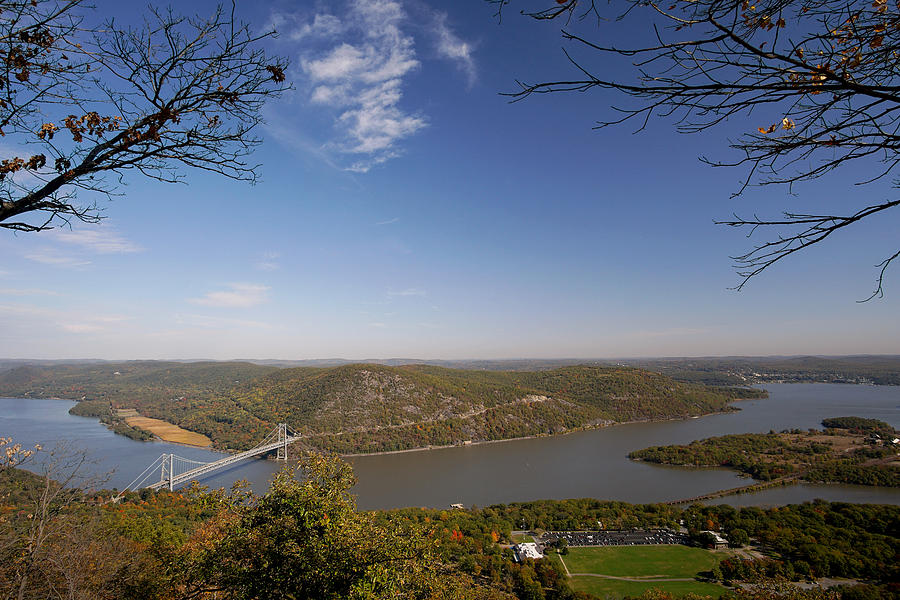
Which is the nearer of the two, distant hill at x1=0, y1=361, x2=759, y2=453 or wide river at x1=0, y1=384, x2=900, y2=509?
wide river at x1=0, y1=384, x2=900, y2=509

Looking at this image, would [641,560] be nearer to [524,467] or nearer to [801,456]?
[524,467]

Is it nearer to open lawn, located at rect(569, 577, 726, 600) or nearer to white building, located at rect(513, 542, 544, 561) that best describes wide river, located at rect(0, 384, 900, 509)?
white building, located at rect(513, 542, 544, 561)

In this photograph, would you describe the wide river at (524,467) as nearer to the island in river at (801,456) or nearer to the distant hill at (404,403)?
the island in river at (801,456)

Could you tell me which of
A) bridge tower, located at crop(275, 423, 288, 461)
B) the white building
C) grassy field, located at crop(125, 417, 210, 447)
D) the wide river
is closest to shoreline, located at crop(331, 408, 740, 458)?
the wide river

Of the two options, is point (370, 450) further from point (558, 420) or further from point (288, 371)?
point (288, 371)

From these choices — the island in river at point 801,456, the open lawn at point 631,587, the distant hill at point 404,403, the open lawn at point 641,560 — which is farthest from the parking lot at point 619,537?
the distant hill at point 404,403

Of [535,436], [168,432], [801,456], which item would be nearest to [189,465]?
[168,432]
